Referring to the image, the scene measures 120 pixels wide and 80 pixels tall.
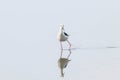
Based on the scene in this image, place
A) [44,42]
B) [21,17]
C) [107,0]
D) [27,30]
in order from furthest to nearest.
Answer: [107,0], [21,17], [27,30], [44,42]

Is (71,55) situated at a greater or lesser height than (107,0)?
lesser

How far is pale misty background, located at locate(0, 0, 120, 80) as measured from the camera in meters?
7.14

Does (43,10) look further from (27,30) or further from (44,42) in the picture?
(44,42)

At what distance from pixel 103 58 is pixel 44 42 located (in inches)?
69.2

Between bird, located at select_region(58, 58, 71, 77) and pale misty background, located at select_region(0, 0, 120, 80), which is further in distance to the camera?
bird, located at select_region(58, 58, 71, 77)

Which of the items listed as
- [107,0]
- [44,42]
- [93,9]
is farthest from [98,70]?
[107,0]

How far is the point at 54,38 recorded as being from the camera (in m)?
9.32

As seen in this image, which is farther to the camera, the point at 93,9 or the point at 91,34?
the point at 93,9

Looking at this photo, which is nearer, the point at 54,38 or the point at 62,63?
the point at 62,63

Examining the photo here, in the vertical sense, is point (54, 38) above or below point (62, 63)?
above

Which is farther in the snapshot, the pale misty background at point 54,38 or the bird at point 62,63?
the bird at point 62,63

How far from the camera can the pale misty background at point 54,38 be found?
7.14 m

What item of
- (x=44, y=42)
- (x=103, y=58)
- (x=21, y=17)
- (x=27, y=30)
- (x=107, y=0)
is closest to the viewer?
(x=103, y=58)

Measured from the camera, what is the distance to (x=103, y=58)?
24.9ft
